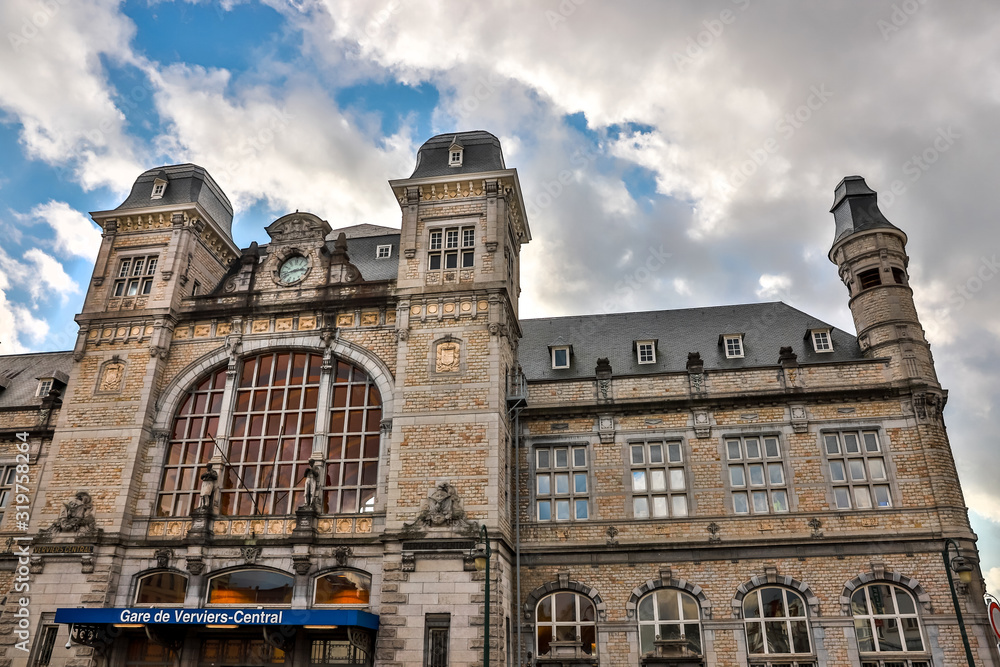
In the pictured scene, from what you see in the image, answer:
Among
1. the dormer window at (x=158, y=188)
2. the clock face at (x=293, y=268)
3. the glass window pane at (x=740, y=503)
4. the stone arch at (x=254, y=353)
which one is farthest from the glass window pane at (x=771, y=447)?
the dormer window at (x=158, y=188)

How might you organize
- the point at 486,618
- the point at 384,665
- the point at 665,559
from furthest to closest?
the point at 665,559 → the point at 384,665 → the point at 486,618

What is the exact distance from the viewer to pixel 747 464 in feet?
79.4

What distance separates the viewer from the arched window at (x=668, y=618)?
22203mm

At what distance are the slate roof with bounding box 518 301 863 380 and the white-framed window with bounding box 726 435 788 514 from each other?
3.01 metres

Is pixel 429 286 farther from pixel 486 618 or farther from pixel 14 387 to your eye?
pixel 14 387

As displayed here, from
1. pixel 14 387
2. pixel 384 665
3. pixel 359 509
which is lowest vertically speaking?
pixel 384 665

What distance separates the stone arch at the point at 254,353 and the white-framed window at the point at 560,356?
693 centimetres

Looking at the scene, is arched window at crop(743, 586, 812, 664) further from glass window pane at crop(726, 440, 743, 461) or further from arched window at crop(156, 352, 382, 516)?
arched window at crop(156, 352, 382, 516)

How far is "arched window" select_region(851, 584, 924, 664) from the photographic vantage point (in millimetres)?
21234

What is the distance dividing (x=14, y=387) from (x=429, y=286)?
2155 centimetres

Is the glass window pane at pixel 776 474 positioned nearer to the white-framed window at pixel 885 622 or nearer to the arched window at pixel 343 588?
the white-framed window at pixel 885 622

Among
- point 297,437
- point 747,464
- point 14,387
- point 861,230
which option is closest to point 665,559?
point 747,464

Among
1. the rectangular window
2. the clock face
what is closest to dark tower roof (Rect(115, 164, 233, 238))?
the clock face

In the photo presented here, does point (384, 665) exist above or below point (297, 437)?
below
